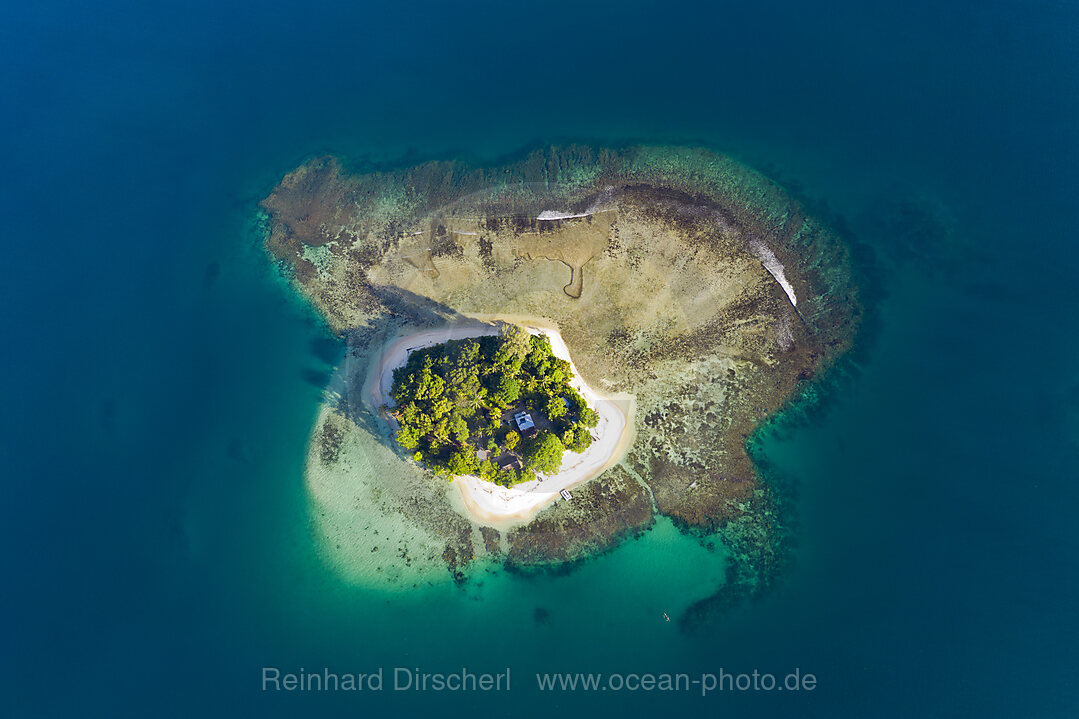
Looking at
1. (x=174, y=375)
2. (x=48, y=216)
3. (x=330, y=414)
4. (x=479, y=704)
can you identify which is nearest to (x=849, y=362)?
(x=479, y=704)

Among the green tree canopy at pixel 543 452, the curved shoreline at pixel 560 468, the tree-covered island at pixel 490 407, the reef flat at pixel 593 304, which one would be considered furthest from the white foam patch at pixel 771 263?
the green tree canopy at pixel 543 452

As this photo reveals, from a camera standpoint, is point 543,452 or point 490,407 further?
point 490,407

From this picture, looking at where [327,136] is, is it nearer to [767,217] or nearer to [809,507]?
[767,217]

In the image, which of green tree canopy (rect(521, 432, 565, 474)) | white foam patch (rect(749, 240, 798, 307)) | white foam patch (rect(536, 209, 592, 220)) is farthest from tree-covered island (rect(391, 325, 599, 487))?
white foam patch (rect(749, 240, 798, 307))

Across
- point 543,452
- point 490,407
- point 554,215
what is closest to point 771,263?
point 554,215

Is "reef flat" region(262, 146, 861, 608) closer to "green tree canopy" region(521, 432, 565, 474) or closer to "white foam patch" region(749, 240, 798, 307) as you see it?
"white foam patch" region(749, 240, 798, 307)

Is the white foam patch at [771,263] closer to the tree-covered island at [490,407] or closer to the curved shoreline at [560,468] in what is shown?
the curved shoreline at [560,468]

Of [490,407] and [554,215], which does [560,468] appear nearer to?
[490,407]
